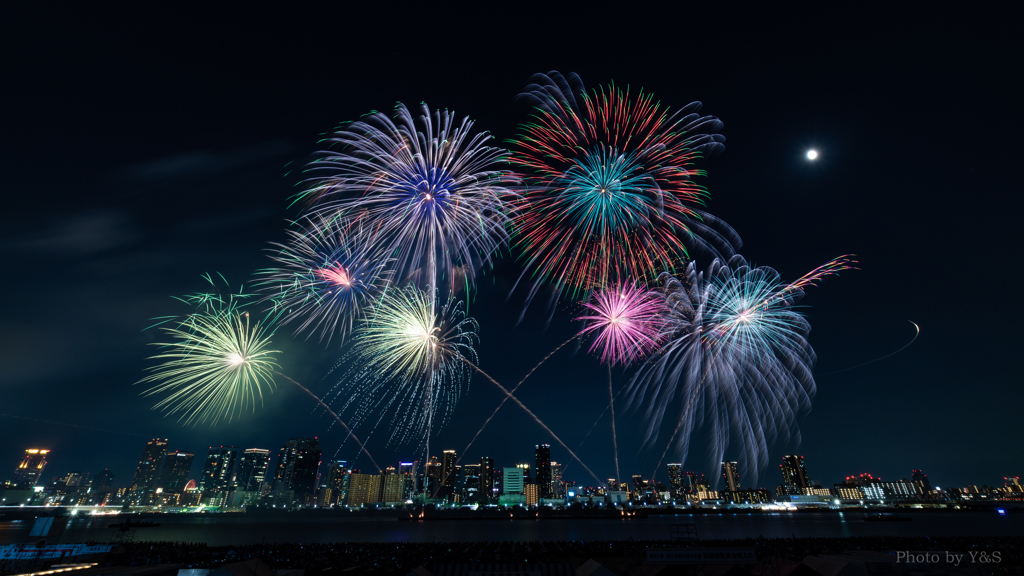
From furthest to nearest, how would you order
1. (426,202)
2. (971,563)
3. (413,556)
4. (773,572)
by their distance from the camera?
(413,556) → (426,202) → (773,572) → (971,563)

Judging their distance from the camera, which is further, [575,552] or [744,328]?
[575,552]

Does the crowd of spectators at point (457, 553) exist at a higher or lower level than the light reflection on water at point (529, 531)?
higher

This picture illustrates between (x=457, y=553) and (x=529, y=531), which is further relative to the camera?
(x=529, y=531)

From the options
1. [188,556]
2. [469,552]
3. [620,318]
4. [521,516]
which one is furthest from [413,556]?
[521,516]

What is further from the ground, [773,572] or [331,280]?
[331,280]

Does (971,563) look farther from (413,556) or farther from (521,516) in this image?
(521,516)

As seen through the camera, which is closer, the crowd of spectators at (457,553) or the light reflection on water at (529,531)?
the crowd of spectators at (457,553)

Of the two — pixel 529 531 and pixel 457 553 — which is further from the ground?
pixel 457 553

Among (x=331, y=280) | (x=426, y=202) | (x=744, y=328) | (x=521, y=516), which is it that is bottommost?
(x=521, y=516)
